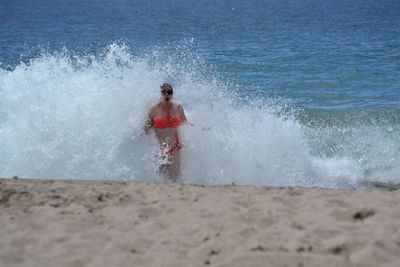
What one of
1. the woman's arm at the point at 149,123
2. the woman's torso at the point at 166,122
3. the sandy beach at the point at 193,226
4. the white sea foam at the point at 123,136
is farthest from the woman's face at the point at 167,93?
the sandy beach at the point at 193,226

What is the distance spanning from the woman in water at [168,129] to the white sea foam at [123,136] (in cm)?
25

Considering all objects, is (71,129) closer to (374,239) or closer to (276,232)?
(276,232)

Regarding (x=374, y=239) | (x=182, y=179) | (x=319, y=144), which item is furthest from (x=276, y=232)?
(x=319, y=144)

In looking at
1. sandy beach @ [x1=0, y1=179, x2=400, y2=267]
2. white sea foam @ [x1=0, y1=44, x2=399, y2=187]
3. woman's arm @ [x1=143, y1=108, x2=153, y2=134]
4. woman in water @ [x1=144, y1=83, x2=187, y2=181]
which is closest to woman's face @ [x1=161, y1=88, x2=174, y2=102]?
woman in water @ [x1=144, y1=83, x2=187, y2=181]

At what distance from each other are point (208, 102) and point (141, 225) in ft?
17.9

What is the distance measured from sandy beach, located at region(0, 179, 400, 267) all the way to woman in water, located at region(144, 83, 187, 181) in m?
2.24

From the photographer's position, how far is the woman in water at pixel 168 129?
25.2 feet

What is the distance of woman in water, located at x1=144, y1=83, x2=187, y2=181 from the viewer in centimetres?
768

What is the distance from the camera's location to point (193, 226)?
14.6 feet

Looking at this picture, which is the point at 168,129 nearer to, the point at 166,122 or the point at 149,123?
the point at 166,122

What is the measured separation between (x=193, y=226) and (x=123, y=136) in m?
4.05

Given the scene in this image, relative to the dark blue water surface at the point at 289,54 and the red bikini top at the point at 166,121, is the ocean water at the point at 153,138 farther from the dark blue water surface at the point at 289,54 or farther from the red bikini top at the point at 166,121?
the dark blue water surface at the point at 289,54

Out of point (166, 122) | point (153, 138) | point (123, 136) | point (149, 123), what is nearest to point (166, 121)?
point (166, 122)

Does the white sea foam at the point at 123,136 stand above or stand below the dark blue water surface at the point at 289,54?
below
